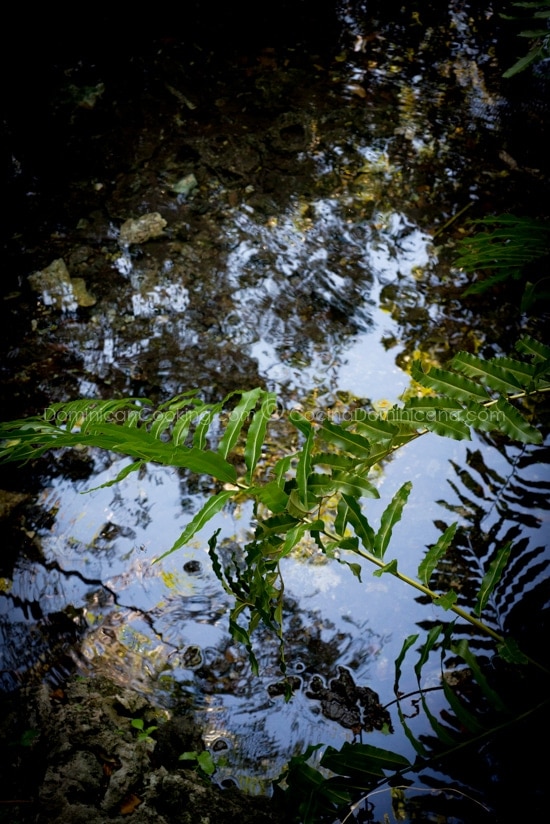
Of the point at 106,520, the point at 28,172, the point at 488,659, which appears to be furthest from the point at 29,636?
the point at 28,172

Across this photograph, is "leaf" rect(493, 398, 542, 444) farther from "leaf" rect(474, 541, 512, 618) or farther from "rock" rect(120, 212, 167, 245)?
"rock" rect(120, 212, 167, 245)

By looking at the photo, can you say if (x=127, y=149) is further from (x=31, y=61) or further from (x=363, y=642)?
(x=363, y=642)

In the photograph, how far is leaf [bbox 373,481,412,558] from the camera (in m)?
1.01

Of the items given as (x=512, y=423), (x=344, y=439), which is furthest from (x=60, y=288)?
→ (x=512, y=423)

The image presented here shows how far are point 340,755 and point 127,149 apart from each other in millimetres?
3128

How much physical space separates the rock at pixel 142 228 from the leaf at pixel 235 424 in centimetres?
192

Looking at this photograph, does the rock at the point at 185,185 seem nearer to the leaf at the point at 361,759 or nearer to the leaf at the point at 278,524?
the leaf at the point at 278,524

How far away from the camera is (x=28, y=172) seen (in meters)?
2.82

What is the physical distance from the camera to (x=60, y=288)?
2416 mm

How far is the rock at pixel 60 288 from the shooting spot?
238 cm

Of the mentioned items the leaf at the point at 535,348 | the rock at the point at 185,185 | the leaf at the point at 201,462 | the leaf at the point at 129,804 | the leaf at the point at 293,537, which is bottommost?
the leaf at the point at 129,804

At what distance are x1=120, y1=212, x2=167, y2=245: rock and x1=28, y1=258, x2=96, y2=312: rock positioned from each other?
13.8 inches

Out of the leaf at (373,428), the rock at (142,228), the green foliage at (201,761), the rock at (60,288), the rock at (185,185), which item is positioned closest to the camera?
the leaf at (373,428)

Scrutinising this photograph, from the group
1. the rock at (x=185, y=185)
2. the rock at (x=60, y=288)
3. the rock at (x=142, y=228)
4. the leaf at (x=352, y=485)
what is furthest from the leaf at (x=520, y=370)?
the rock at (x=185, y=185)
